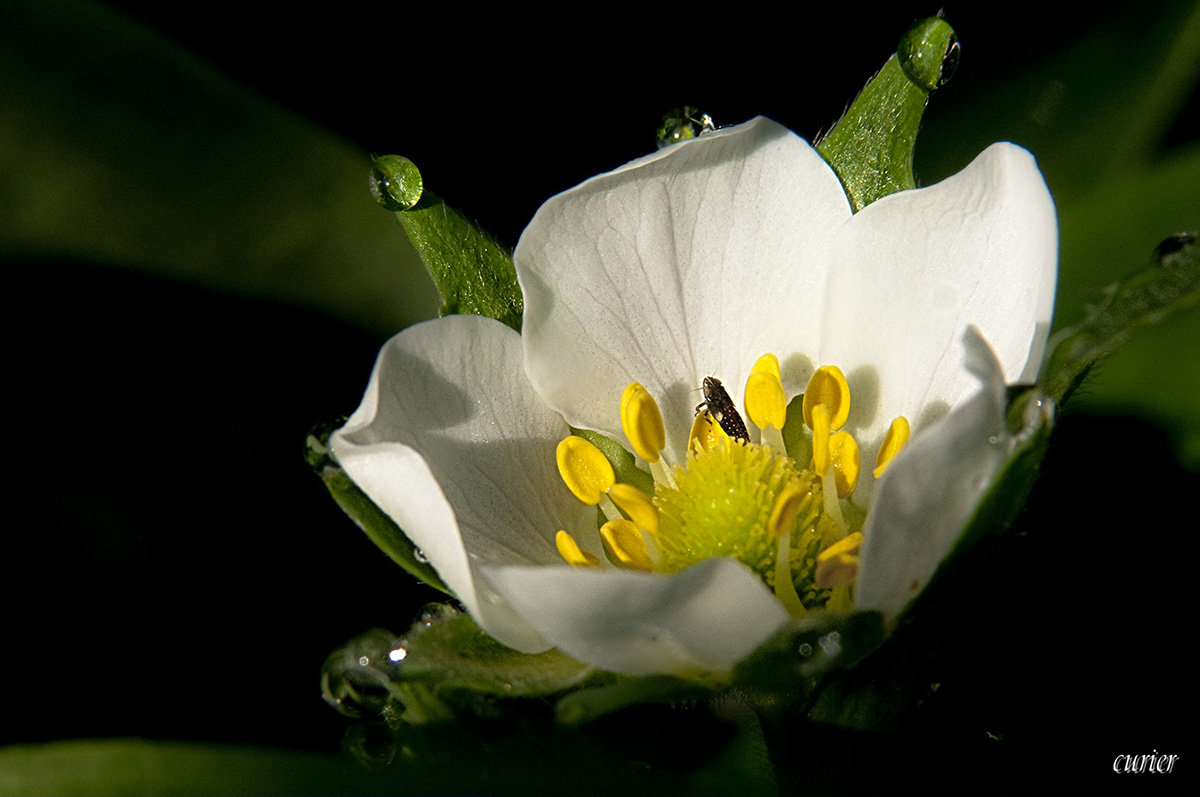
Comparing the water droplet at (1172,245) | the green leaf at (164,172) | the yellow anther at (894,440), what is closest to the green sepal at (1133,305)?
the water droplet at (1172,245)

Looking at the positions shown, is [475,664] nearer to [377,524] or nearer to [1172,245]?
[377,524]

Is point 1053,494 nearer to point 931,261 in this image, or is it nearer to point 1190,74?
point 931,261

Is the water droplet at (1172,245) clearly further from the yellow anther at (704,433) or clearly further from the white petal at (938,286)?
the yellow anther at (704,433)

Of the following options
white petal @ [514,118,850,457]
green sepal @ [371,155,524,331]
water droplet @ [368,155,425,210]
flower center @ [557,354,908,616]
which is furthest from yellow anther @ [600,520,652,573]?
water droplet @ [368,155,425,210]

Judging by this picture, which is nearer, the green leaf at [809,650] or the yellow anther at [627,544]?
the green leaf at [809,650]

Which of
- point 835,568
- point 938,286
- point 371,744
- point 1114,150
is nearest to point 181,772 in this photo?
point 371,744

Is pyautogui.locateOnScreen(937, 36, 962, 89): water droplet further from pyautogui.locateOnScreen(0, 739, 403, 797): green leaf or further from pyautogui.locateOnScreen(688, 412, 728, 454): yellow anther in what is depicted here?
pyautogui.locateOnScreen(0, 739, 403, 797): green leaf

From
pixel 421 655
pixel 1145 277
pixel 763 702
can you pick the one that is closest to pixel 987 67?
pixel 1145 277
